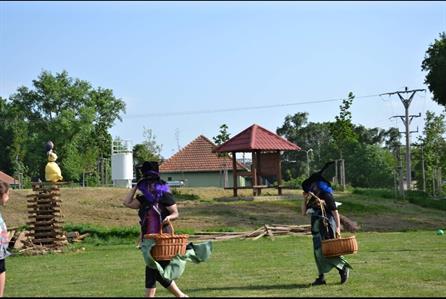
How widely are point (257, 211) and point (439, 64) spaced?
17.3 meters

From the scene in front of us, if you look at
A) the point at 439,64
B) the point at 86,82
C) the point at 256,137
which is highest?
the point at 86,82

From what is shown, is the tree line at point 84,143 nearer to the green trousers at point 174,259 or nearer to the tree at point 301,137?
the tree at point 301,137

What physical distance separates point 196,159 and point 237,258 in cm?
4413

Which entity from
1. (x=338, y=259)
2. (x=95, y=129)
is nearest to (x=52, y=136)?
(x=95, y=129)

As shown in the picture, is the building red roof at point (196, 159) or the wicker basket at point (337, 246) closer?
the wicker basket at point (337, 246)

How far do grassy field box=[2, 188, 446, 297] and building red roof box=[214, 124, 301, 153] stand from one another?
3209 mm

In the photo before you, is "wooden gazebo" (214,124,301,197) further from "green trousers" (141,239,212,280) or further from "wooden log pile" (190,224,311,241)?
"green trousers" (141,239,212,280)

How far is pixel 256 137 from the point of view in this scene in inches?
1427

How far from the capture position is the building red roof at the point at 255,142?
116ft

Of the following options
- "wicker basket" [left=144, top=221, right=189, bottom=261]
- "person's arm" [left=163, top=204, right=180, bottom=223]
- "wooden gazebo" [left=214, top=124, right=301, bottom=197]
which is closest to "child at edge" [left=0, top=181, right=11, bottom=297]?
"wicker basket" [left=144, top=221, right=189, bottom=261]

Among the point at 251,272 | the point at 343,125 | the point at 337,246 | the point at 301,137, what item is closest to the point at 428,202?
the point at 343,125

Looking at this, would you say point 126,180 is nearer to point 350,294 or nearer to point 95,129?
point 95,129

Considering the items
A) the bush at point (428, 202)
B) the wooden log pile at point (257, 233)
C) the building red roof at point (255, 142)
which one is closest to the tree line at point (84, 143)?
the bush at point (428, 202)

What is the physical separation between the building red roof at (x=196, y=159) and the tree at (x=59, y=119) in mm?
8695
